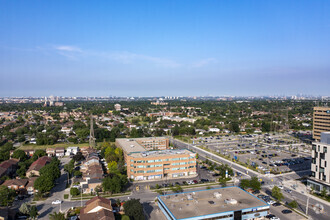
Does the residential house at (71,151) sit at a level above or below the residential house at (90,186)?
below

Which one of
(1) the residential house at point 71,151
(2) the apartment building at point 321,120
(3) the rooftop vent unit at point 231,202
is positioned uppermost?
(2) the apartment building at point 321,120

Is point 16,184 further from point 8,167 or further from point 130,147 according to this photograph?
point 130,147

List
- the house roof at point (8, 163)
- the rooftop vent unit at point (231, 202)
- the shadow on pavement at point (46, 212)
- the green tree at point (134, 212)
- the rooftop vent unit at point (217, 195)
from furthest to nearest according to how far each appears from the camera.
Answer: the house roof at point (8, 163)
the shadow on pavement at point (46, 212)
the rooftop vent unit at point (217, 195)
the rooftop vent unit at point (231, 202)
the green tree at point (134, 212)

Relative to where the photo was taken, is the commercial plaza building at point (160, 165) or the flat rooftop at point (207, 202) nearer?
the flat rooftop at point (207, 202)

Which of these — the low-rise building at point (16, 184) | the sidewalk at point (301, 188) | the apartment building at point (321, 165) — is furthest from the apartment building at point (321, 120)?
the low-rise building at point (16, 184)

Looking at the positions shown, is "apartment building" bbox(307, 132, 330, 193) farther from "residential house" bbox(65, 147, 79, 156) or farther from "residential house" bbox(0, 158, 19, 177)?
"residential house" bbox(65, 147, 79, 156)

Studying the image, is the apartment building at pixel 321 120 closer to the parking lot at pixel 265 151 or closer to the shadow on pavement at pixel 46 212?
the parking lot at pixel 265 151
